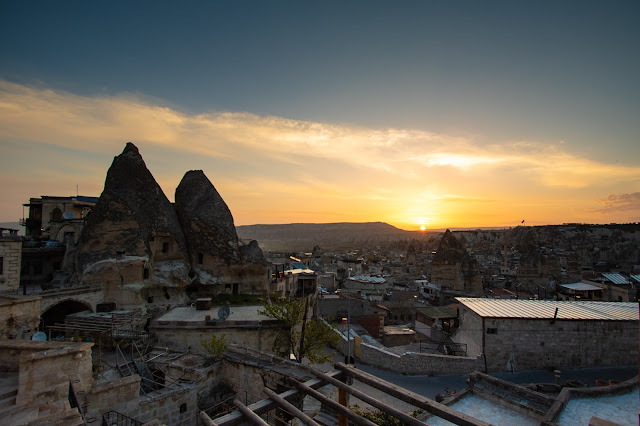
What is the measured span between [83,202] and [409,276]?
46.5 metres

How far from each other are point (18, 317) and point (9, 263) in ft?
28.1

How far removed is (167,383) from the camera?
16.6m

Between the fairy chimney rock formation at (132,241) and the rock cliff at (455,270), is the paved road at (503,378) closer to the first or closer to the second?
the fairy chimney rock formation at (132,241)

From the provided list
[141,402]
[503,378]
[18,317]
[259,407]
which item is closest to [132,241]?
[18,317]

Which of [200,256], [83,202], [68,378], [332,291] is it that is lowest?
[332,291]

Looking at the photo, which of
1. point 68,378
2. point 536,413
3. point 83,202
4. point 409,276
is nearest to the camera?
point 68,378

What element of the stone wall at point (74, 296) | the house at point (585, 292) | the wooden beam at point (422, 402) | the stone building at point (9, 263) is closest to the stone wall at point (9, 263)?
the stone building at point (9, 263)

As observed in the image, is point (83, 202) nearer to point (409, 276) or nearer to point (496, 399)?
point (496, 399)

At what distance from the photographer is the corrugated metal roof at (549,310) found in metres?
18.3

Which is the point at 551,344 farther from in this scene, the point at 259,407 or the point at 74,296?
the point at 74,296

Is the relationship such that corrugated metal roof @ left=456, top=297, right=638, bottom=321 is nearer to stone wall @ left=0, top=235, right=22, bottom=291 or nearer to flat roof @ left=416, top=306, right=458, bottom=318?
flat roof @ left=416, top=306, right=458, bottom=318

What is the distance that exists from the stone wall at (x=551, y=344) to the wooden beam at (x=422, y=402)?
13623 millimetres

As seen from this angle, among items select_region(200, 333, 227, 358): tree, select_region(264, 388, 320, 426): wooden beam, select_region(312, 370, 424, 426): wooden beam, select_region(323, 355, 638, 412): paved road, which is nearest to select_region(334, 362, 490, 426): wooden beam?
select_region(312, 370, 424, 426): wooden beam

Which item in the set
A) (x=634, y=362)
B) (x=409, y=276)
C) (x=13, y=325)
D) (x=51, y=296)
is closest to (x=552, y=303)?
(x=634, y=362)
